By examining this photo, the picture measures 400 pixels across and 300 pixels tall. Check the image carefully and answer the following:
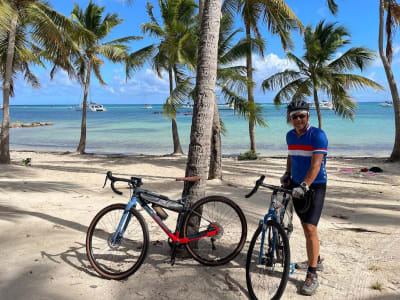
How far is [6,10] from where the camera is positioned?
8.85 meters

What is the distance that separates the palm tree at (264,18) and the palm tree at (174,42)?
194cm

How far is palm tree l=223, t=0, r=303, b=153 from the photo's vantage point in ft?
42.7

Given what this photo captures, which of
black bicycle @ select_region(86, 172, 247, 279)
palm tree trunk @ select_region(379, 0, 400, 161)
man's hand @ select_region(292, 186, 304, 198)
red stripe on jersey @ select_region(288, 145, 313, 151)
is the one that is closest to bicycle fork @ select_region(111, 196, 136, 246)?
black bicycle @ select_region(86, 172, 247, 279)

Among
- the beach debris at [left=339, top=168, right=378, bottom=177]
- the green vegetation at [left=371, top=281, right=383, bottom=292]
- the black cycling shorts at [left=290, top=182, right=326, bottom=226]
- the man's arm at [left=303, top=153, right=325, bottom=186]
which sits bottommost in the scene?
the beach debris at [left=339, top=168, right=378, bottom=177]

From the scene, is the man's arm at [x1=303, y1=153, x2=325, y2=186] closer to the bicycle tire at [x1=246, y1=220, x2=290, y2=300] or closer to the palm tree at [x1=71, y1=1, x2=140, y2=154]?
the bicycle tire at [x1=246, y1=220, x2=290, y2=300]

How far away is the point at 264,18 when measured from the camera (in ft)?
48.4

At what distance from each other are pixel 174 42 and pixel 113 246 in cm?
1130

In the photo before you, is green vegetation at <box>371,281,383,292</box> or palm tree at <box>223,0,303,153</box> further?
palm tree at <box>223,0,303,153</box>

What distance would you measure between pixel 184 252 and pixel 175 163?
35.0 feet

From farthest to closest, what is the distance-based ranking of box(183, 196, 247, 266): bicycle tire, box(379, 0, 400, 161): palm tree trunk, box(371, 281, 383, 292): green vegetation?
1. box(379, 0, 400, 161): palm tree trunk
2. box(183, 196, 247, 266): bicycle tire
3. box(371, 281, 383, 292): green vegetation

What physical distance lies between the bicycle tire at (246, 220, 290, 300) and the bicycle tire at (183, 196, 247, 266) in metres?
0.39

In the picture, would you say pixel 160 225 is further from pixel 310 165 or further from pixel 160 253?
pixel 310 165

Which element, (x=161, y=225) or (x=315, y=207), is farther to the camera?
(x=161, y=225)

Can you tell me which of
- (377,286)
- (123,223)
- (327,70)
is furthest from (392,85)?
(123,223)
